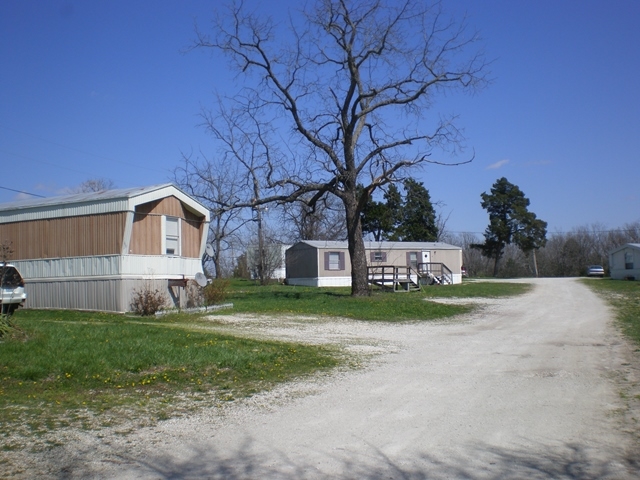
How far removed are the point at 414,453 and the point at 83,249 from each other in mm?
15639

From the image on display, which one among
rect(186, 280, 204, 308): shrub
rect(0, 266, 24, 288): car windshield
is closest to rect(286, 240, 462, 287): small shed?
rect(186, 280, 204, 308): shrub

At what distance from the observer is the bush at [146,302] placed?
703 inches

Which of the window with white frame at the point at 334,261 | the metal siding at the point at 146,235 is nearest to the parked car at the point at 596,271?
the window with white frame at the point at 334,261

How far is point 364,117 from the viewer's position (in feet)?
86.2

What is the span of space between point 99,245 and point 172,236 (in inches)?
98.4

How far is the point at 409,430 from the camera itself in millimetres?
6328

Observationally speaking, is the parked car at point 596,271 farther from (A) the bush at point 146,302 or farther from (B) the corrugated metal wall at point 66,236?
(B) the corrugated metal wall at point 66,236

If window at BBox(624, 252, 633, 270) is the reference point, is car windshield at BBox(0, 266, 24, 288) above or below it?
below

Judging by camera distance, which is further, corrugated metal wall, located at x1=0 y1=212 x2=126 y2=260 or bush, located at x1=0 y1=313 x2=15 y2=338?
corrugated metal wall, located at x1=0 y1=212 x2=126 y2=260

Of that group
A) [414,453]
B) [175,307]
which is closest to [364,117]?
[175,307]

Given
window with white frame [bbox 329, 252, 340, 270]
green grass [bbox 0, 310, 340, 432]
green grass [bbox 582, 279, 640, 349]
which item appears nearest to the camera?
green grass [bbox 0, 310, 340, 432]

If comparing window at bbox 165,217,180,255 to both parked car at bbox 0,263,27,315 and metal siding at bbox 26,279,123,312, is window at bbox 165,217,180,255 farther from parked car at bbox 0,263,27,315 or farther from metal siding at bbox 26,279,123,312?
parked car at bbox 0,263,27,315

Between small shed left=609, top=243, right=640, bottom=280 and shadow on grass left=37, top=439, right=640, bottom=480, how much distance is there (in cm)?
4722

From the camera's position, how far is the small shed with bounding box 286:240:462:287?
43.0m
